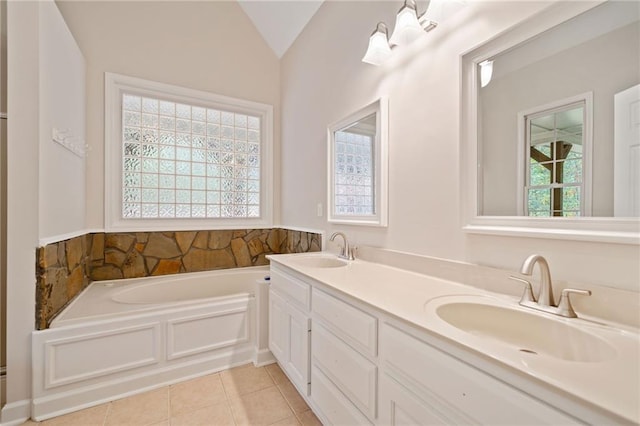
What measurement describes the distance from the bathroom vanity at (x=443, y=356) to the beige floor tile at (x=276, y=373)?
317 millimetres

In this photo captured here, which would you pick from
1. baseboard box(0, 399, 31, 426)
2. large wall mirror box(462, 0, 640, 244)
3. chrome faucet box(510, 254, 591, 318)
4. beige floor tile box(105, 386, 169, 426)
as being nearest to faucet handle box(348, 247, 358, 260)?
large wall mirror box(462, 0, 640, 244)

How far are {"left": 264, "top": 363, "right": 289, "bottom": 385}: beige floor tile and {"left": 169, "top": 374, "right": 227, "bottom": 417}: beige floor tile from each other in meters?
0.35

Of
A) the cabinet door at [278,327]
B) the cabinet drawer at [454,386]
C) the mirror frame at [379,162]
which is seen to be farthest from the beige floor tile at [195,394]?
the mirror frame at [379,162]

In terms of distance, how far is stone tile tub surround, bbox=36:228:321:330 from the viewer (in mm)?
1767

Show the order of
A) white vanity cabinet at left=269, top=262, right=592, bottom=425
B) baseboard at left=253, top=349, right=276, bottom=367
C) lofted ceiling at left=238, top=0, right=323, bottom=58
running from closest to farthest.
→ white vanity cabinet at left=269, top=262, right=592, bottom=425
baseboard at left=253, top=349, right=276, bottom=367
lofted ceiling at left=238, top=0, right=323, bottom=58

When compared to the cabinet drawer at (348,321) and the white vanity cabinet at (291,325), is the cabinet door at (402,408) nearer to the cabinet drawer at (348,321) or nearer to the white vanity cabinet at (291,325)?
the cabinet drawer at (348,321)

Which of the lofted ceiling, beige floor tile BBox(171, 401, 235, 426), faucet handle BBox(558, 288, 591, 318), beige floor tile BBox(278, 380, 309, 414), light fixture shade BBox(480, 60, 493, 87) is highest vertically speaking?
the lofted ceiling

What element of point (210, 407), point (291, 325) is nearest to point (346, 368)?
point (291, 325)

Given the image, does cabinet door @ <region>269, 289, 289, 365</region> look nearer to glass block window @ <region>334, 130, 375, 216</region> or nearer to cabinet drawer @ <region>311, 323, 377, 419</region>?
cabinet drawer @ <region>311, 323, 377, 419</region>

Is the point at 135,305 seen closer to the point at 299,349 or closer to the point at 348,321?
the point at 299,349

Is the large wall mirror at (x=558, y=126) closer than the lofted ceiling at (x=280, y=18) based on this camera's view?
Yes

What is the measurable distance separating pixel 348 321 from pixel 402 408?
376mm

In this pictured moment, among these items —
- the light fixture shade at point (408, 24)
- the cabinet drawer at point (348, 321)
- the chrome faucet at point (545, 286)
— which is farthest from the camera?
the light fixture shade at point (408, 24)

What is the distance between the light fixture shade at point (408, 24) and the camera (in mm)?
1501
